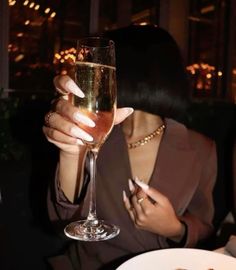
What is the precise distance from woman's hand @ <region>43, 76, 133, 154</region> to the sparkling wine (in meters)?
0.01

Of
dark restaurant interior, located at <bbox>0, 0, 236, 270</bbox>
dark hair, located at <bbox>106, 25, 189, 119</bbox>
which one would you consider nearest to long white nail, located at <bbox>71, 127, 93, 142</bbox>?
dark hair, located at <bbox>106, 25, 189, 119</bbox>

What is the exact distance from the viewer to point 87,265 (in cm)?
110

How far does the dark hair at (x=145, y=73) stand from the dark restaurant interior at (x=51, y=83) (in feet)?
1.10

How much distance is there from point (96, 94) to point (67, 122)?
0.33 feet

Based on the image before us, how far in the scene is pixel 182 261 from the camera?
2.43ft

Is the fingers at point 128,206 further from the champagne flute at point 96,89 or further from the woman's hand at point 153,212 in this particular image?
the champagne flute at point 96,89

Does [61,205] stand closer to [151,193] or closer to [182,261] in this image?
[151,193]

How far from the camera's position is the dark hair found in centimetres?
120

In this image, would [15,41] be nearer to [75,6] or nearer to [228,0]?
[75,6]

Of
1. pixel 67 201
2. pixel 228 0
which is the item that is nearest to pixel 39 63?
pixel 228 0

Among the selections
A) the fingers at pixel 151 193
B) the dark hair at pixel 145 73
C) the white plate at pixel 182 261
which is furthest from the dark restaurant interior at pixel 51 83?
the white plate at pixel 182 261

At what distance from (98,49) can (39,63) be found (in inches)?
121

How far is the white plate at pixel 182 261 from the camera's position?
0.71m

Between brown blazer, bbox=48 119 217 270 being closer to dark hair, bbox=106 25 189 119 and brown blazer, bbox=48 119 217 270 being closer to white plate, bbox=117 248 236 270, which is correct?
dark hair, bbox=106 25 189 119
